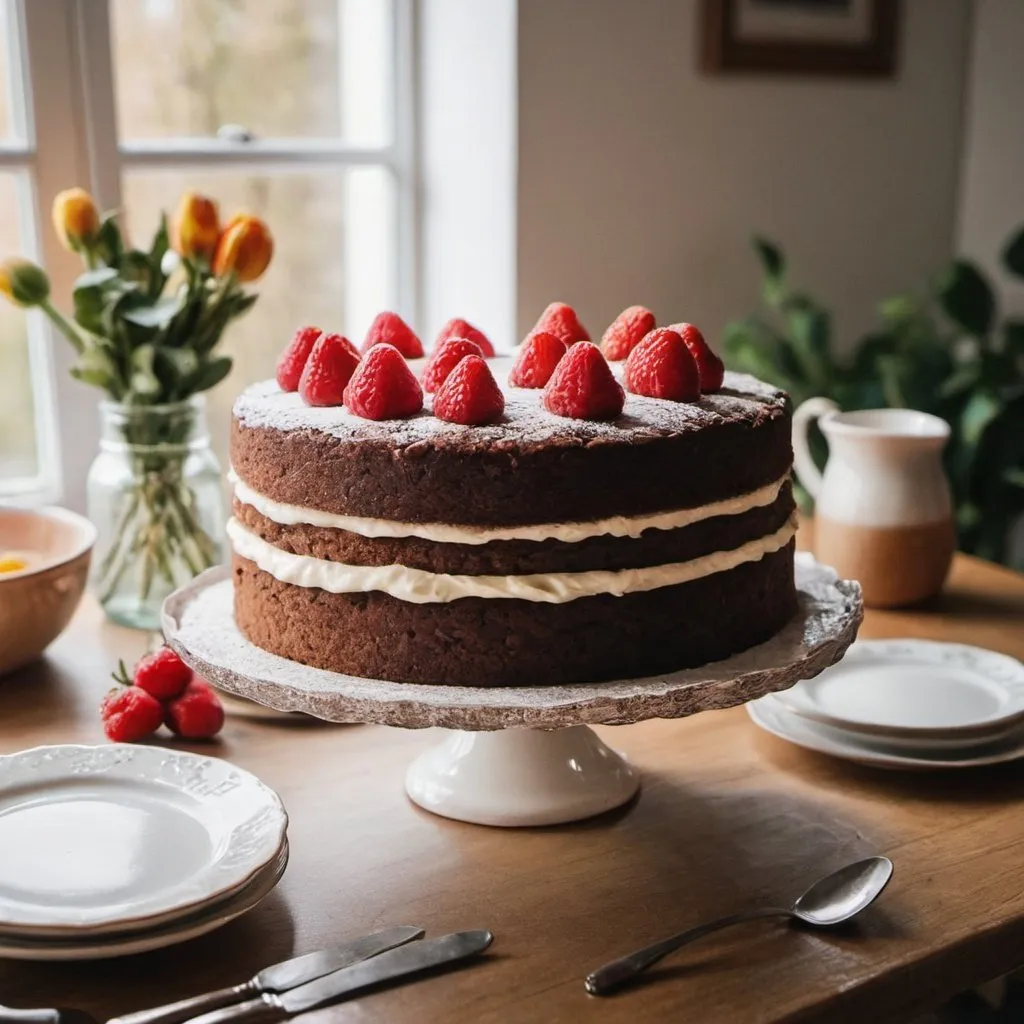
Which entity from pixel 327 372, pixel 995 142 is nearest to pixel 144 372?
pixel 327 372

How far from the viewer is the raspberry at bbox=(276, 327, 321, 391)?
1350 millimetres

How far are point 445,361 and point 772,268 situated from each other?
1.43m

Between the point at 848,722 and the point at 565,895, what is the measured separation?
393mm

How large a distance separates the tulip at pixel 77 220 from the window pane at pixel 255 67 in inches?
22.9

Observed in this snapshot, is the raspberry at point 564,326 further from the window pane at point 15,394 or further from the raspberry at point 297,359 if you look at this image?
the window pane at point 15,394

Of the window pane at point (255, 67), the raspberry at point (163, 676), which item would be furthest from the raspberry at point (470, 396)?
the window pane at point (255, 67)

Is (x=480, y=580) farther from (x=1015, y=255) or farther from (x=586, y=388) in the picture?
(x=1015, y=255)

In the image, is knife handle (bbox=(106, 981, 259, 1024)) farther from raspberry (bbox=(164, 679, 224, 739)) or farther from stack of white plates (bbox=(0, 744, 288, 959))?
raspberry (bbox=(164, 679, 224, 739))

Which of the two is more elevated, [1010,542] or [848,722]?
[848,722]

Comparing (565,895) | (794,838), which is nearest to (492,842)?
(565,895)

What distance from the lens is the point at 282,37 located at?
2.38m

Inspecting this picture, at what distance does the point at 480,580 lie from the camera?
3.75 ft

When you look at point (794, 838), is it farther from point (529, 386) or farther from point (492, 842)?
point (529, 386)

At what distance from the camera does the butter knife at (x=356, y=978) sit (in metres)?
0.94
